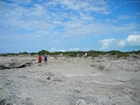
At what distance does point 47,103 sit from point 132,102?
4181 mm

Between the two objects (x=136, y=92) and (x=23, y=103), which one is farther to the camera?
(x=136, y=92)

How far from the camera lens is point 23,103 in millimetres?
6168

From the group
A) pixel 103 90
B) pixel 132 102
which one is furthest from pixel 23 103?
pixel 132 102

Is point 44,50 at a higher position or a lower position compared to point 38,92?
higher

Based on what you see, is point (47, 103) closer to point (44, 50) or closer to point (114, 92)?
point (114, 92)

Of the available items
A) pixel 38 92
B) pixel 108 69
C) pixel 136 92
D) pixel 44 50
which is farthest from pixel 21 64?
pixel 44 50

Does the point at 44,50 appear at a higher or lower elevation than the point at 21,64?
higher

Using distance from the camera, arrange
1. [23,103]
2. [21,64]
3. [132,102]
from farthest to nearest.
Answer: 1. [21,64]
2. [132,102]
3. [23,103]

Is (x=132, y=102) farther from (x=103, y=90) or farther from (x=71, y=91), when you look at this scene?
(x=71, y=91)

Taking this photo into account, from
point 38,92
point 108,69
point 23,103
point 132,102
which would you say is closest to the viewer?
point 23,103

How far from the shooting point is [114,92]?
7867 millimetres

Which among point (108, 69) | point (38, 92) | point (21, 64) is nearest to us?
point (38, 92)

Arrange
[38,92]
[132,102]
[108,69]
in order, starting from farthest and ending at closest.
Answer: [108,69], [38,92], [132,102]

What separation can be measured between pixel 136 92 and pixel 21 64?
18.6 metres
